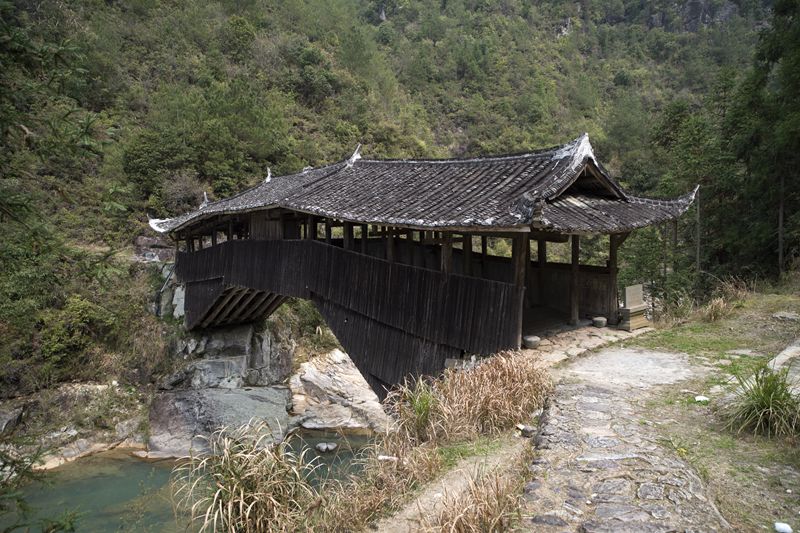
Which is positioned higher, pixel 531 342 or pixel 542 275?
pixel 542 275

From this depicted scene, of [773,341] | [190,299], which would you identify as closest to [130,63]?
[190,299]

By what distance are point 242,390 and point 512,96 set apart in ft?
145

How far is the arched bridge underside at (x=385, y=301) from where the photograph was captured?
24.5ft

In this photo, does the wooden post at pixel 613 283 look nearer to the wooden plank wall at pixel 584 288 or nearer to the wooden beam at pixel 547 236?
the wooden plank wall at pixel 584 288

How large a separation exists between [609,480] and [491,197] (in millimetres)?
4618

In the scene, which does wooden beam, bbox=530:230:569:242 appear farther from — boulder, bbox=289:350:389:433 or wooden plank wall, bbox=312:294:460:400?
boulder, bbox=289:350:389:433

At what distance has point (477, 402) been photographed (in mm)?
5703

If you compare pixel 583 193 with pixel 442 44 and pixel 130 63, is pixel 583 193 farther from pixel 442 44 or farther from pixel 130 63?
pixel 442 44

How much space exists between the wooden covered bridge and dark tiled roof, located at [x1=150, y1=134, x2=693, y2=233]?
0.03m

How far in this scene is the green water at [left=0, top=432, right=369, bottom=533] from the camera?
10516 mm

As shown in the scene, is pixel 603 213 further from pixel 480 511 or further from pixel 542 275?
pixel 480 511

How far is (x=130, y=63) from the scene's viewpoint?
95.8 ft

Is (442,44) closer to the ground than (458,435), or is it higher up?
higher up

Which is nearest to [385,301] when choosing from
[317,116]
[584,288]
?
[584,288]
